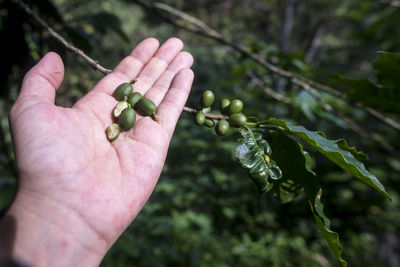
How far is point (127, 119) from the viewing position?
1.70m

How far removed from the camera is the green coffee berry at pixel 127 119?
1707 millimetres

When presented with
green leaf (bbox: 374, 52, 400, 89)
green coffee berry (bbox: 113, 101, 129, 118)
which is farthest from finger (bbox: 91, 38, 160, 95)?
green leaf (bbox: 374, 52, 400, 89)

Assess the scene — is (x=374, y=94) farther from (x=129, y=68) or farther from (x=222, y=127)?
(x=129, y=68)

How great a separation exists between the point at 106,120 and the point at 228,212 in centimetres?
329

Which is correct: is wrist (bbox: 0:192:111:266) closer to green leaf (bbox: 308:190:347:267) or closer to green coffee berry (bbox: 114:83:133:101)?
green coffee berry (bbox: 114:83:133:101)

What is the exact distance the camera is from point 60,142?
4.78 ft

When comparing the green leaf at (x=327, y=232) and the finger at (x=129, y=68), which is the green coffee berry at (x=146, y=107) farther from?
the green leaf at (x=327, y=232)

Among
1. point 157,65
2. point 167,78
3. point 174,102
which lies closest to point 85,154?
point 174,102

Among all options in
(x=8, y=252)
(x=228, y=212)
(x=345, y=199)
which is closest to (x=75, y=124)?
(x=8, y=252)

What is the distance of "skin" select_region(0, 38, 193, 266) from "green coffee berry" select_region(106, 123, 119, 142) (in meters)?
0.04

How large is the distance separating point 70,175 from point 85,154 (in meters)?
0.15

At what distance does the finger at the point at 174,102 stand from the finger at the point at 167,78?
0.10 metres

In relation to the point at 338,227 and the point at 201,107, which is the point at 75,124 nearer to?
the point at 201,107

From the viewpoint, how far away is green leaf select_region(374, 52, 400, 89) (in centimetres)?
161
